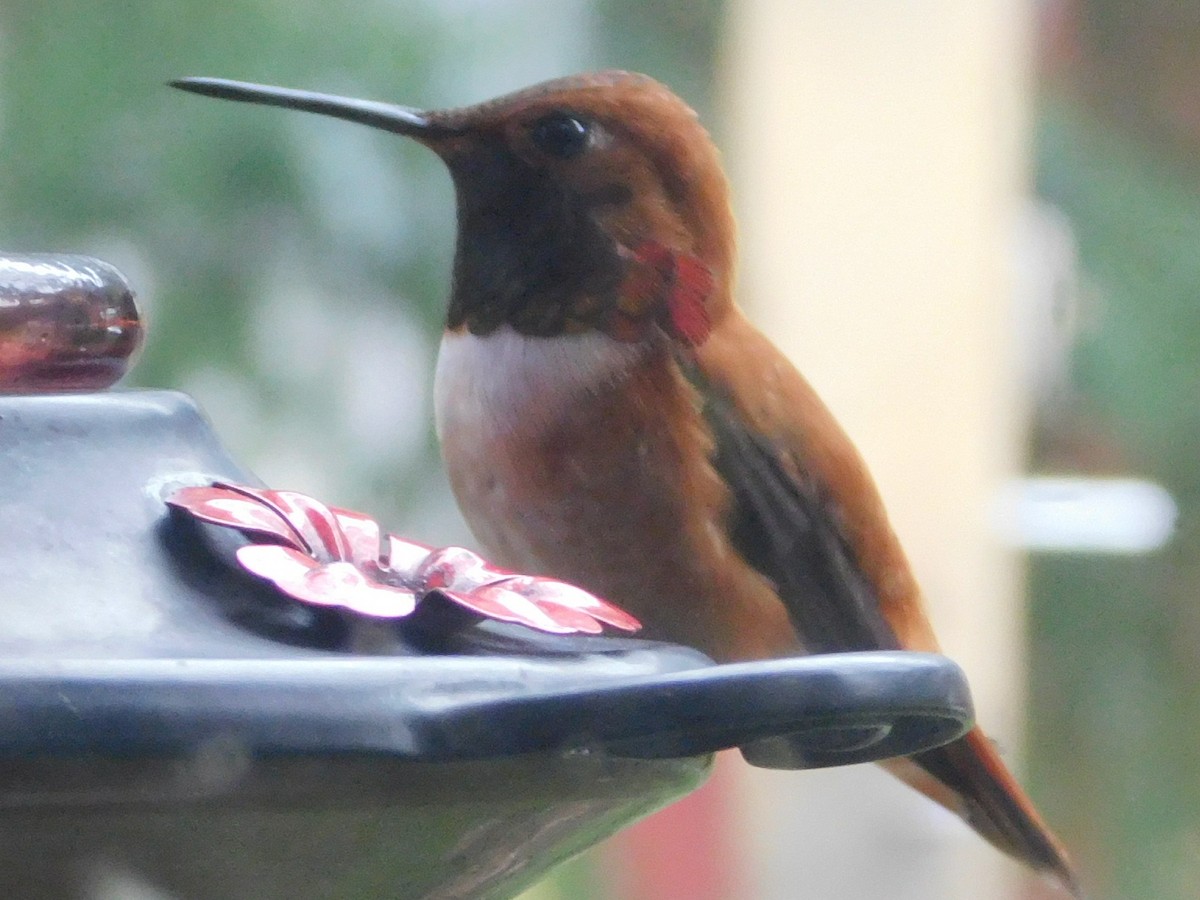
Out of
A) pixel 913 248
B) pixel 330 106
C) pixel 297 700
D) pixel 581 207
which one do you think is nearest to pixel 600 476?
pixel 581 207

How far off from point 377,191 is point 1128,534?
0.89 metres

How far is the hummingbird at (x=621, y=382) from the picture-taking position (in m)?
1.17

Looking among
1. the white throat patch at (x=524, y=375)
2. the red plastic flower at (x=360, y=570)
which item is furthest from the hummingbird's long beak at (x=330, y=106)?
the red plastic flower at (x=360, y=570)

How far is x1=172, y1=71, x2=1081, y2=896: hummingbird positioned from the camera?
1.17 m

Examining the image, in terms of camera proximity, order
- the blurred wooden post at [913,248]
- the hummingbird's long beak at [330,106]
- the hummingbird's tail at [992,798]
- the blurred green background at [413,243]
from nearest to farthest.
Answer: the hummingbird's long beak at [330,106], the hummingbird's tail at [992,798], the blurred green background at [413,243], the blurred wooden post at [913,248]

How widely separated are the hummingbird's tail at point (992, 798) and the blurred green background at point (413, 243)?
40cm

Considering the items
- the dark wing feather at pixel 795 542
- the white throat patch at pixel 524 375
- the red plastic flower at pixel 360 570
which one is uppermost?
the red plastic flower at pixel 360 570

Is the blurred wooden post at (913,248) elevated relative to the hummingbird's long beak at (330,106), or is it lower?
lower

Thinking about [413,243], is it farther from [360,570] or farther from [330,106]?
[360,570]

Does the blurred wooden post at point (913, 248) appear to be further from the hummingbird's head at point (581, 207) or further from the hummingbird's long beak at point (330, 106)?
the hummingbird's long beak at point (330, 106)

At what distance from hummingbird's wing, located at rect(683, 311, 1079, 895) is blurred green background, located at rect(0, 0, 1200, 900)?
1.43 ft

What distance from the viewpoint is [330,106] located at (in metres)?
1.08

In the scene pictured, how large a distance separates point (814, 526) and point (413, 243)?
2.19ft

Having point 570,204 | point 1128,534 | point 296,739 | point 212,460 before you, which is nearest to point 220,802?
point 296,739
